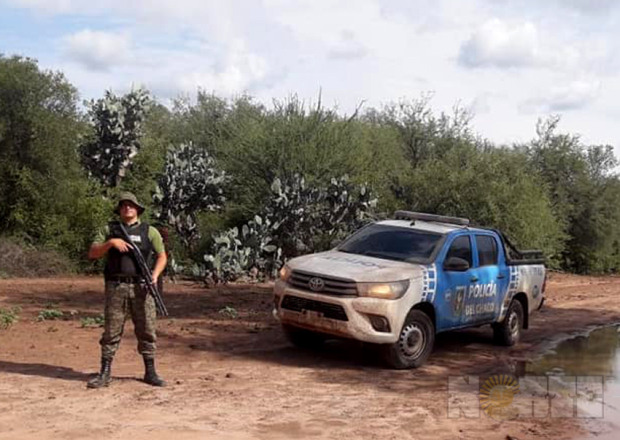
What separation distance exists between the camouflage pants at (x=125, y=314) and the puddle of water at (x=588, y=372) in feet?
15.2

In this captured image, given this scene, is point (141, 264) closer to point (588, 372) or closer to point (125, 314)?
point (125, 314)

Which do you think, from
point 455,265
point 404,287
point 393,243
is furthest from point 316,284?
point 455,265

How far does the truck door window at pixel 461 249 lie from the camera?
1017 centimetres

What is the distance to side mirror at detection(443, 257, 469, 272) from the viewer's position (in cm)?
979

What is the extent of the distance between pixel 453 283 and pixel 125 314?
4.25m

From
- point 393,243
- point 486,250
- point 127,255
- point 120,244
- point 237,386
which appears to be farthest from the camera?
point 486,250

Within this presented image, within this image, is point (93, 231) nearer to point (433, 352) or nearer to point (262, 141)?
point (262, 141)

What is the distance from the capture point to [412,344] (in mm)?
9398

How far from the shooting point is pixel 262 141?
2131cm

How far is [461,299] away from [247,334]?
11.0 ft

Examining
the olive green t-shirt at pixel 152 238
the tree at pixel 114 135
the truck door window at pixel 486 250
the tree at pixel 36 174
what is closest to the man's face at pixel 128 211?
the olive green t-shirt at pixel 152 238

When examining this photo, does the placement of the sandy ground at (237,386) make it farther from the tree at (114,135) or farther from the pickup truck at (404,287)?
the tree at (114,135)

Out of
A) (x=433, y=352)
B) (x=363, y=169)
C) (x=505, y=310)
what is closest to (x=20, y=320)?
(x=433, y=352)

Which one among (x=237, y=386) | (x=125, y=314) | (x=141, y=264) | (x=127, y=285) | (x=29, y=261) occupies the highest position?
(x=141, y=264)
